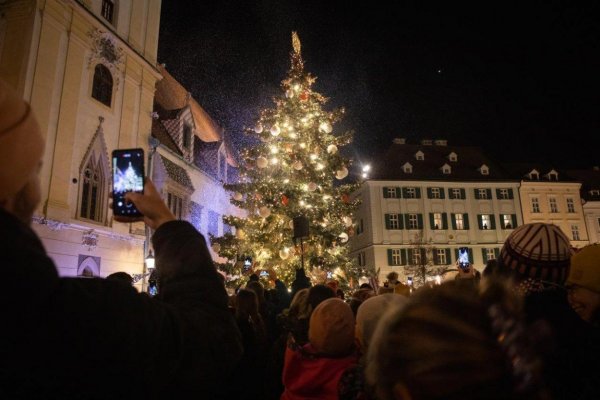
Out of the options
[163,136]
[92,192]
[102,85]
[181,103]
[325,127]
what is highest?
[181,103]

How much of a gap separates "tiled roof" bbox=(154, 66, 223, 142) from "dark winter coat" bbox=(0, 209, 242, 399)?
2533cm

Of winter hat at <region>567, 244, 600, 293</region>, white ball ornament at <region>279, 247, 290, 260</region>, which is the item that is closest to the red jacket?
winter hat at <region>567, 244, 600, 293</region>

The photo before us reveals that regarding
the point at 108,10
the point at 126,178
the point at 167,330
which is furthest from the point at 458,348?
the point at 108,10

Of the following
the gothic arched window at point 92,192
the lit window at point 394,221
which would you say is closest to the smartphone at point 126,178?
the gothic arched window at point 92,192

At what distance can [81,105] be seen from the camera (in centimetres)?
1533

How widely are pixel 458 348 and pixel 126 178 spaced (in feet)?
4.79

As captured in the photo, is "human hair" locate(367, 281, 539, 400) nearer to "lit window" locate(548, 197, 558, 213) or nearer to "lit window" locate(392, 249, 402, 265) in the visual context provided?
"lit window" locate(392, 249, 402, 265)

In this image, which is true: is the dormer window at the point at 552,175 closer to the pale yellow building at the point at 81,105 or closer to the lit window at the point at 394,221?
the lit window at the point at 394,221

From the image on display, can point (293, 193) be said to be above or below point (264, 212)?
above

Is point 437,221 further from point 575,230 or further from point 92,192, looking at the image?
point 92,192

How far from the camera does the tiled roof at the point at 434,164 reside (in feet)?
139

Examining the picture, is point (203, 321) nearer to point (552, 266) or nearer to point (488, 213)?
point (552, 266)

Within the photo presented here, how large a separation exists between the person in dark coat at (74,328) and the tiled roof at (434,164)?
4069cm

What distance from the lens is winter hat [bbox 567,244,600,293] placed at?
7.77ft
